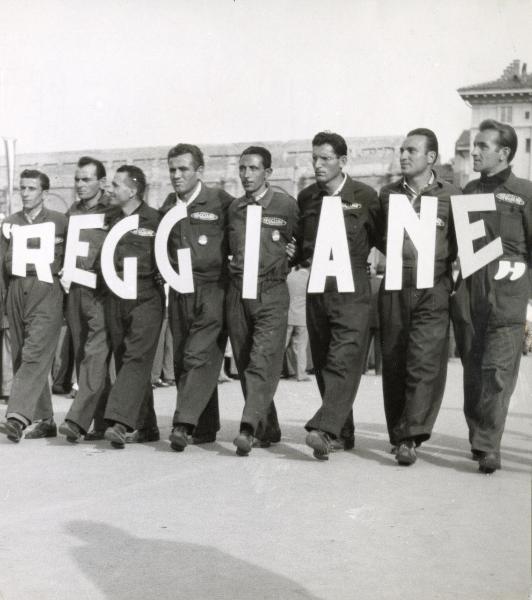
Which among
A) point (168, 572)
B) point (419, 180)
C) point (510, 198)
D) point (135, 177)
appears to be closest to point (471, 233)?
point (510, 198)

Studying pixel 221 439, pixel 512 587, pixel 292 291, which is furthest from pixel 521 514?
pixel 292 291

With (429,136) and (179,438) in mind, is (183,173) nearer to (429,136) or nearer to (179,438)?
(429,136)

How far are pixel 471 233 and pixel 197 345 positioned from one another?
1.95 meters

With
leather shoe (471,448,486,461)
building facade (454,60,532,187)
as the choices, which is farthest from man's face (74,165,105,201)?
leather shoe (471,448,486,461)

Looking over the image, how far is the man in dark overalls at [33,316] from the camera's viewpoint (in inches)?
314

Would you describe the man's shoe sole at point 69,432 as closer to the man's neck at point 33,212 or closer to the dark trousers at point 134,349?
the dark trousers at point 134,349

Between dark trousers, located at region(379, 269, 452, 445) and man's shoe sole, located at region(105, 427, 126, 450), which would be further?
man's shoe sole, located at region(105, 427, 126, 450)

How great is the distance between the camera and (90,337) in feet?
25.8

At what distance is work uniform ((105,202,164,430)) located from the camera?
25.3ft

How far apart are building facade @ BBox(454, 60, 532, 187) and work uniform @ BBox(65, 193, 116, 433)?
2.73m

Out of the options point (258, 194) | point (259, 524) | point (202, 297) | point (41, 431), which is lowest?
point (41, 431)

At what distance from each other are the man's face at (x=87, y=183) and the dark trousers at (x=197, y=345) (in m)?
1.10

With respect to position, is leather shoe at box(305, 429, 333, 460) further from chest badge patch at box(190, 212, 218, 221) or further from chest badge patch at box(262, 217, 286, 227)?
chest badge patch at box(190, 212, 218, 221)

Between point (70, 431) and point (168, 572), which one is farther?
point (70, 431)
